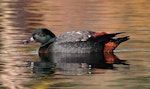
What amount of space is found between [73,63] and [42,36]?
7.28ft

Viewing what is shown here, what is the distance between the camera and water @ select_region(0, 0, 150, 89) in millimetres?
12039

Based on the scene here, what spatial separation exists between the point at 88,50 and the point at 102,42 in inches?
13.8

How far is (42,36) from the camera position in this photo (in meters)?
16.4

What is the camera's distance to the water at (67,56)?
12.0 metres

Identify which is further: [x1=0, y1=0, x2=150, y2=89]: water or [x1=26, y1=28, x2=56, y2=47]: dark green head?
[x1=26, y1=28, x2=56, y2=47]: dark green head

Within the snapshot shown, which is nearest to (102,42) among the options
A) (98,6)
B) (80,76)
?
(80,76)

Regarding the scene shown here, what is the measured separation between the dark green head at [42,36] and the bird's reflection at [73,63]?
0.61 metres

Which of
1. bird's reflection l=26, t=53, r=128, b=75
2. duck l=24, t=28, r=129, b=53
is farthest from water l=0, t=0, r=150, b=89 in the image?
duck l=24, t=28, r=129, b=53

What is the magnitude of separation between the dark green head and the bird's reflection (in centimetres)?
61

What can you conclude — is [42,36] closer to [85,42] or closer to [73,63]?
[85,42]

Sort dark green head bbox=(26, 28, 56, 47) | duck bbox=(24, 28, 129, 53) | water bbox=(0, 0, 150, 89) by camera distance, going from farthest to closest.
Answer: dark green head bbox=(26, 28, 56, 47) → duck bbox=(24, 28, 129, 53) → water bbox=(0, 0, 150, 89)

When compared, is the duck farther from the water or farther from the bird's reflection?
the water

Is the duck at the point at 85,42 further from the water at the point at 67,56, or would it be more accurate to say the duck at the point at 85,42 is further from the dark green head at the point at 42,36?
the dark green head at the point at 42,36

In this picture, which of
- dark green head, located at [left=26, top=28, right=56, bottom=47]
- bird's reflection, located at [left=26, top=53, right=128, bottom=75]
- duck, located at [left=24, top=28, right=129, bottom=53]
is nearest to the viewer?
bird's reflection, located at [left=26, top=53, right=128, bottom=75]
